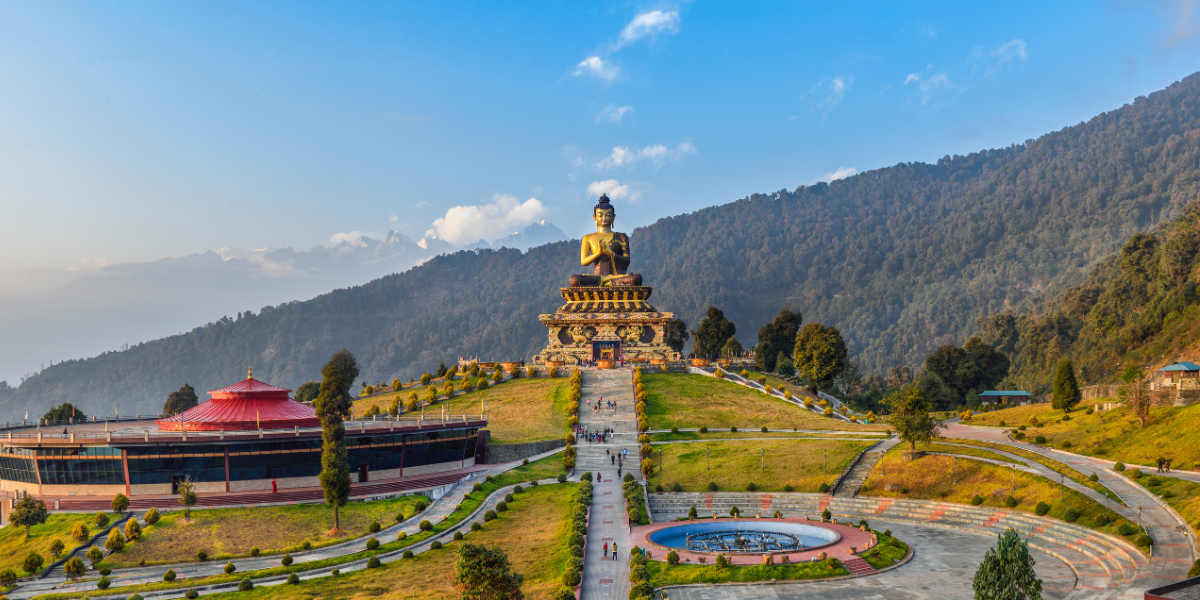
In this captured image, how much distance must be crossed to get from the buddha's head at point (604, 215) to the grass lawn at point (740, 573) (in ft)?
196

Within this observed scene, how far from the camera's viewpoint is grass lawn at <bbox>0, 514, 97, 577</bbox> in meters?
35.5

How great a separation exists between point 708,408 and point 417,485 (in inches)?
944

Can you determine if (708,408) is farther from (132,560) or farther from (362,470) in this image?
(132,560)

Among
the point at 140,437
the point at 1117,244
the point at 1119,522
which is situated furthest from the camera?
the point at 1117,244

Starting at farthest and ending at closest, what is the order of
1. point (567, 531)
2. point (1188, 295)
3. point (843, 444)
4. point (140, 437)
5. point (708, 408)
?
point (1188, 295), point (708, 408), point (843, 444), point (140, 437), point (567, 531)

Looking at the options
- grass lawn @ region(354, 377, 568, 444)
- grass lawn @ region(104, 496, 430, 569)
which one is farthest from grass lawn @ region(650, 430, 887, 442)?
grass lawn @ region(104, 496, 430, 569)

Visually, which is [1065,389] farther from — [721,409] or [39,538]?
[39,538]

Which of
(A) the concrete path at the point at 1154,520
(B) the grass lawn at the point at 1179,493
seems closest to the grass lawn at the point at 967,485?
(A) the concrete path at the point at 1154,520

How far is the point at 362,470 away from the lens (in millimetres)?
45344

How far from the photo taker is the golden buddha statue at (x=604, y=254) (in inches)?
3312

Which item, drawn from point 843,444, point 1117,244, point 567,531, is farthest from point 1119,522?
point 1117,244

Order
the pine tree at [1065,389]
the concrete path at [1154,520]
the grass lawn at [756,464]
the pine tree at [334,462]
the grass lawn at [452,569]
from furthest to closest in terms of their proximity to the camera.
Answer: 1. the pine tree at [1065,389]
2. the grass lawn at [756,464]
3. the pine tree at [334,462]
4. the grass lawn at [452,569]
5. the concrete path at [1154,520]

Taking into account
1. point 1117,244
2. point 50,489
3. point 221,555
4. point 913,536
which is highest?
point 1117,244

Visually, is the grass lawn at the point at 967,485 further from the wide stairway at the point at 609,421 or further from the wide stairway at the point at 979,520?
the wide stairway at the point at 609,421
